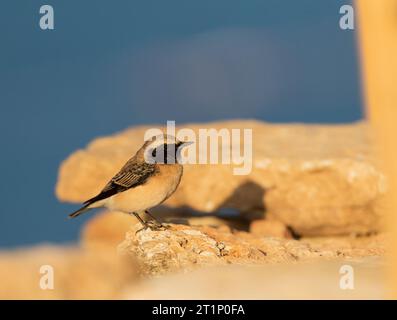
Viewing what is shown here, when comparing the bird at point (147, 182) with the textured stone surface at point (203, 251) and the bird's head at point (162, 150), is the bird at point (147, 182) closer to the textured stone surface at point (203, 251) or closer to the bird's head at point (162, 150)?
the bird's head at point (162, 150)

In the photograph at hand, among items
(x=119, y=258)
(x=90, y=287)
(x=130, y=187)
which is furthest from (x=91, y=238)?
(x=90, y=287)

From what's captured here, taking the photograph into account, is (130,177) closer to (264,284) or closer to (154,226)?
(154,226)

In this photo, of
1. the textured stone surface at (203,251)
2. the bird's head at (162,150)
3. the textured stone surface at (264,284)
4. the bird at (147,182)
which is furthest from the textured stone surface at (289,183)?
the textured stone surface at (264,284)

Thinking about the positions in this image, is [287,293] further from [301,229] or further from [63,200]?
[63,200]

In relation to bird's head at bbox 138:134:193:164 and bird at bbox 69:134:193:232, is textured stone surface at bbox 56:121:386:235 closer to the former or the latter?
bird's head at bbox 138:134:193:164

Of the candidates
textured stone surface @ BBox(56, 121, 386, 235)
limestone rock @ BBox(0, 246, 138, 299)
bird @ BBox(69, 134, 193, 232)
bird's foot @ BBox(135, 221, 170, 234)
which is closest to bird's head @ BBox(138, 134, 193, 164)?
bird @ BBox(69, 134, 193, 232)

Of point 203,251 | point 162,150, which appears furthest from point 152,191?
point 203,251

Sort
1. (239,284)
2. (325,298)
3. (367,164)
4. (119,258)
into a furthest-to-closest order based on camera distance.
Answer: (367,164) < (119,258) < (239,284) < (325,298)

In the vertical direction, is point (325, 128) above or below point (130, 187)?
above
